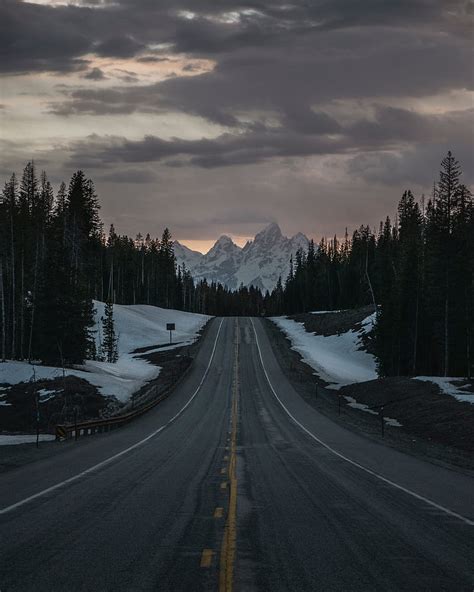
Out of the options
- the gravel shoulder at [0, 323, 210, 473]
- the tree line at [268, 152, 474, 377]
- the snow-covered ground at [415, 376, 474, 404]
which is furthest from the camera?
the tree line at [268, 152, 474, 377]

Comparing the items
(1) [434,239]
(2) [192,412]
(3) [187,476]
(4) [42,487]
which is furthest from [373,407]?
(4) [42,487]

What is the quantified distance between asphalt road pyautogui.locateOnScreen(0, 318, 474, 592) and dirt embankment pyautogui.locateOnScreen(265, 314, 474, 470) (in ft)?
10.1

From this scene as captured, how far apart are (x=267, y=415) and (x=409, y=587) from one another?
31782 millimetres

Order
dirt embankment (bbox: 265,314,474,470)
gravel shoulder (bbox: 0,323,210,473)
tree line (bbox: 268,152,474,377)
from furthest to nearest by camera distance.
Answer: tree line (bbox: 268,152,474,377) < gravel shoulder (bbox: 0,323,210,473) < dirt embankment (bbox: 265,314,474,470)

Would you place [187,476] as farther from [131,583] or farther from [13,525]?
[131,583]

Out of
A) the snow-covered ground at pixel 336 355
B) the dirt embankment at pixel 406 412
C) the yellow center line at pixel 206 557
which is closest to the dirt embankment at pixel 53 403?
the dirt embankment at pixel 406 412

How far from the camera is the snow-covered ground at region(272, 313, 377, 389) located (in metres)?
64.9

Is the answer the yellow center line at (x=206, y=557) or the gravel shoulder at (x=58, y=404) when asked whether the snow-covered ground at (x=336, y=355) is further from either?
the yellow center line at (x=206, y=557)

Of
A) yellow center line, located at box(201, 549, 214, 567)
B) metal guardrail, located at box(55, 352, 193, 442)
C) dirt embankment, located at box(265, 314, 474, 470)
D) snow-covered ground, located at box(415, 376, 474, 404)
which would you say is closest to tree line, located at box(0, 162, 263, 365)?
metal guardrail, located at box(55, 352, 193, 442)

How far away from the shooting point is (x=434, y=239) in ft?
182

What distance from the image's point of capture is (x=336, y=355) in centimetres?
8206

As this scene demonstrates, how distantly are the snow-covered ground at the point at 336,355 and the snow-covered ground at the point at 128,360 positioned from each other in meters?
15.5

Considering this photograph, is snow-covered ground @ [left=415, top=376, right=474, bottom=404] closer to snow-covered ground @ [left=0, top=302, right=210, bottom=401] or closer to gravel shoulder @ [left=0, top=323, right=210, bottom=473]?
gravel shoulder @ [left=0, top=323, right=210, bottom=473]

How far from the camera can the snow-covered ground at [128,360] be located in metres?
46.7
